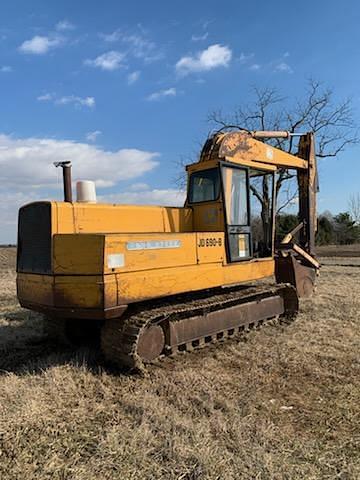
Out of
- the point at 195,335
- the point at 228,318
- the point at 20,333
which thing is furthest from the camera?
the point at 20,333

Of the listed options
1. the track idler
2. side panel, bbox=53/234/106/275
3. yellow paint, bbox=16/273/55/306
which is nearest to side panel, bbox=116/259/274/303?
side panel, bbox=53/234/106/275

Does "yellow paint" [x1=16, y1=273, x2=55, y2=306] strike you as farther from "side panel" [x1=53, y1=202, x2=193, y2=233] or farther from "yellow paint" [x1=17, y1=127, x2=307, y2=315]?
"side panel" [x1=53, y1=202, x2=193, y2=233]

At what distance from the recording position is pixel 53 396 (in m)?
4.64

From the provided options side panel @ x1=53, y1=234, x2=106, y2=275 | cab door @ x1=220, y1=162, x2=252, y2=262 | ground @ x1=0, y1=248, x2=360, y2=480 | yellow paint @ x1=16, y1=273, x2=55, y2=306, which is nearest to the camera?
ground @ x1=0, y1=248, x2=360, y2=480

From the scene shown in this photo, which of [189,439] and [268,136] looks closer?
[189,439]

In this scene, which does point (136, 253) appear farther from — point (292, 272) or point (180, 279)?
point (292, 272)

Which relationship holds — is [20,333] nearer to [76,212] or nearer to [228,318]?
[76,212]

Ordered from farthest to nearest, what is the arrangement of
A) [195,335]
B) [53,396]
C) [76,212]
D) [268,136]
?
1. [268,136]
2. [195,335]
3. [76,212]
4. [53,396]

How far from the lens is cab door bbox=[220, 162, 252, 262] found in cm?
679

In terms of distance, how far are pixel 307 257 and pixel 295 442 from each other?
19.1 feet

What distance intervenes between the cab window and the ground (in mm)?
2388

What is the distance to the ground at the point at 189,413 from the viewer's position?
11.0ft

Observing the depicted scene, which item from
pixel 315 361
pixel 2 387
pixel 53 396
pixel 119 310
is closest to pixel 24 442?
pixel 53 396

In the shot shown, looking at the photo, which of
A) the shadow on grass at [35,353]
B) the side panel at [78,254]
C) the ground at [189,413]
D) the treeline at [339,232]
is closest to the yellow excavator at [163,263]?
the side panel at [78,254]
